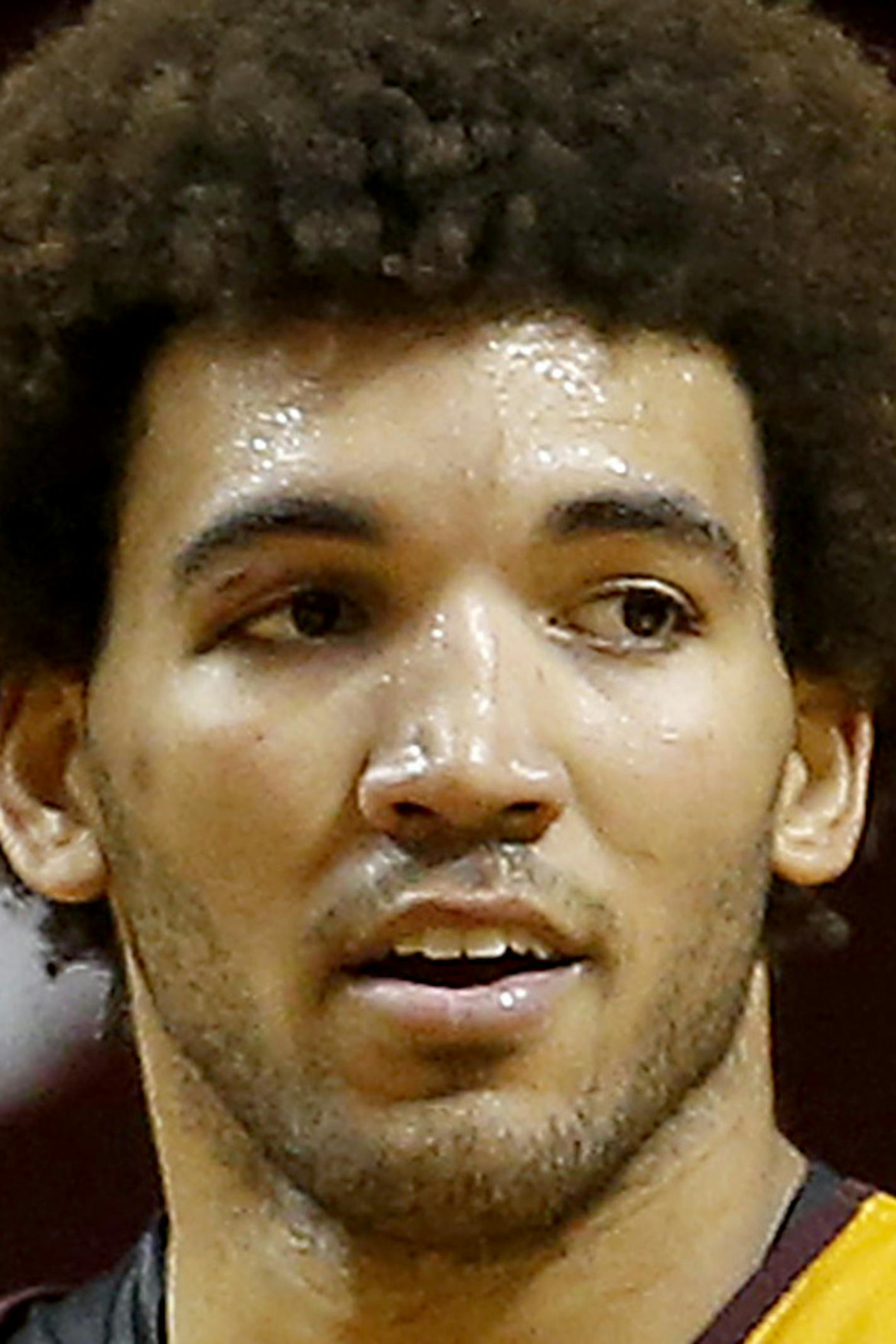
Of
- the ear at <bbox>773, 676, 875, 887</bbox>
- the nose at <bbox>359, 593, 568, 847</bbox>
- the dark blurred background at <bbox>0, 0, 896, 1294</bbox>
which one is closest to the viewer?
the nose at <bbox>359, 593, 568, 847</bbox>

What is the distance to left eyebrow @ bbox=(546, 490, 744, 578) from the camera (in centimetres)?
92

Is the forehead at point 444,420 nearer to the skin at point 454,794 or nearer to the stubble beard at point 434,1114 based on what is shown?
the skin at point 454,794

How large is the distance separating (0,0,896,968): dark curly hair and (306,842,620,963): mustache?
0.17m

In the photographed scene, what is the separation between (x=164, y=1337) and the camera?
1.06 m

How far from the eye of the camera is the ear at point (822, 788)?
1.03 m

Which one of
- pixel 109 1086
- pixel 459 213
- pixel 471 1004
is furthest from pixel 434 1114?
pixel 109 1086

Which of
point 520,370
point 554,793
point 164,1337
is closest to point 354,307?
point 520,370

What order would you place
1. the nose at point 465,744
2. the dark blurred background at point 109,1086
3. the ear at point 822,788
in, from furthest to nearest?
the dark blurred background at point 109,1086
the ear at point 822,788
the nose at point 465,744

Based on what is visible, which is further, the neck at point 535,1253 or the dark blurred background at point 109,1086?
the dark blurred background at point 109,1086

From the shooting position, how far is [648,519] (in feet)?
3.06

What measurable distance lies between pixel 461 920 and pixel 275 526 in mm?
135

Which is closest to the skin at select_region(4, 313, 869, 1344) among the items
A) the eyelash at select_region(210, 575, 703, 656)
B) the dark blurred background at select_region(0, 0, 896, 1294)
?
the eyelash at select_region(210, 575, 703, 656)

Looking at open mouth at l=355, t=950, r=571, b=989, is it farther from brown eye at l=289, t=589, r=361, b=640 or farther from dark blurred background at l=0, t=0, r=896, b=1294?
dark blurred background at l=0, t=0, r=896, b=1294

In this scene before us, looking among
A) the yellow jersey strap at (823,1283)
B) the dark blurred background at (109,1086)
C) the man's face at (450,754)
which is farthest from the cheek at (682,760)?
the dark blurred background at (109,1086)
